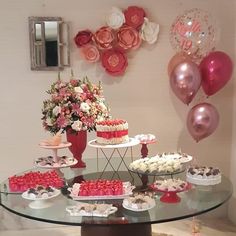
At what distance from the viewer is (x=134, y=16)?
3941 millimetres

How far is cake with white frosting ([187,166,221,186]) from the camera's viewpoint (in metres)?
2.65

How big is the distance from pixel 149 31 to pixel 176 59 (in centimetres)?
39

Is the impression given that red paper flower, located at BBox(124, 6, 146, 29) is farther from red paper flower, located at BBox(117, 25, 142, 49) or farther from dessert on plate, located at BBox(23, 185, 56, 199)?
dessert on plate, located at BBox(23, 185, 56, 199)

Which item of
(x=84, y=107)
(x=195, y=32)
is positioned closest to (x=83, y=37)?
(x=195, y=32)

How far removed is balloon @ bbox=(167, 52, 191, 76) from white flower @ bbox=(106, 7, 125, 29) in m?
0.59

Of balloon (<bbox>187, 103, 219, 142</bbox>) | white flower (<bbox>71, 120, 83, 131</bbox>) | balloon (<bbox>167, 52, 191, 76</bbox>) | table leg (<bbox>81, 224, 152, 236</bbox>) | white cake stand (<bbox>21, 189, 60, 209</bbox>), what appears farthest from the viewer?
balloon (<bbox>167, 52, 191, 76</bbox>)

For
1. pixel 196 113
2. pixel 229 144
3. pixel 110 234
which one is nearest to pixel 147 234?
pixel 110 234

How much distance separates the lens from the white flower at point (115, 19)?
3.90 m

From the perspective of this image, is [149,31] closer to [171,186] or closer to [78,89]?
[78,89]

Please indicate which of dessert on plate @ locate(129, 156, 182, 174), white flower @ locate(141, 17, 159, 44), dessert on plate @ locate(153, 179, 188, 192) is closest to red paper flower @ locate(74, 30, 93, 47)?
white flower @ locate(141, 17, 159, 44)

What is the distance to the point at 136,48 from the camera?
13.2 ft

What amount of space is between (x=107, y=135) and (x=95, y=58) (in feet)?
4.10

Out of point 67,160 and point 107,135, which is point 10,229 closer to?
point 67,160

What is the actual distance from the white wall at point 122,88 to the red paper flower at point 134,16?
10 cm
